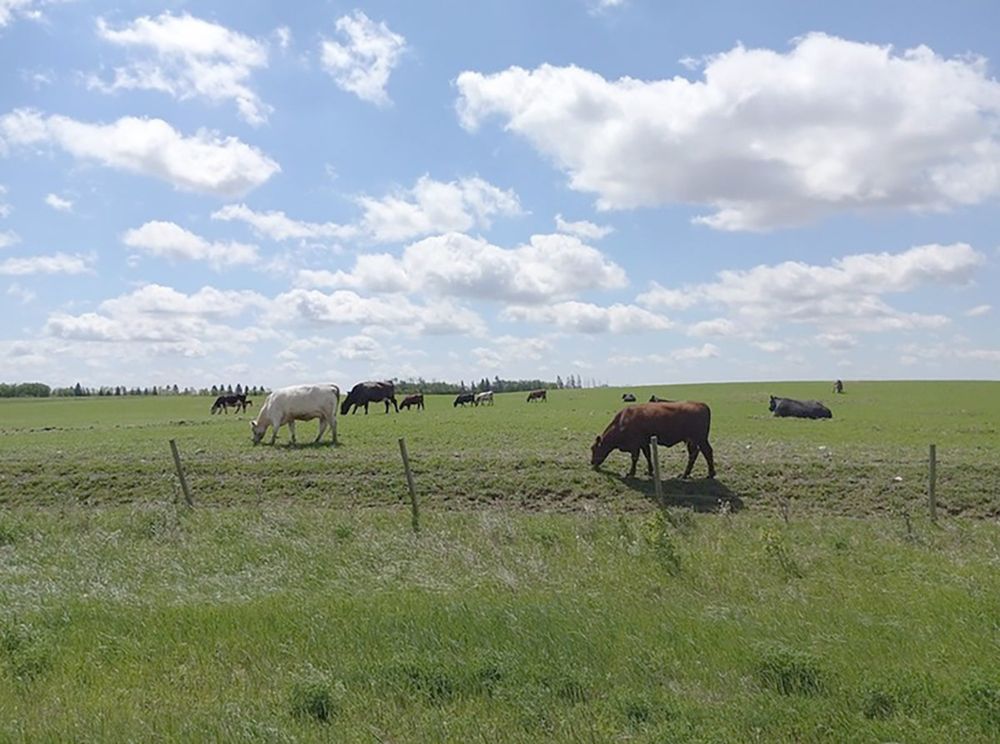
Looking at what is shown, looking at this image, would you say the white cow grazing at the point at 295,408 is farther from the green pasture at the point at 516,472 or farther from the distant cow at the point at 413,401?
the distant cow at the point at 413,401

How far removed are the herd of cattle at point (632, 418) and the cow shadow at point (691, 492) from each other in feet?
1.39

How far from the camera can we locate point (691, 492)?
18875 mm

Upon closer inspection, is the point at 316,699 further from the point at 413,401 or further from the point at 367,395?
the point at 413,401

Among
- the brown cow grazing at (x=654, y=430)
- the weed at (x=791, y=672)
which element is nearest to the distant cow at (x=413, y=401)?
the brown cow grazing at (x=654, y=430)

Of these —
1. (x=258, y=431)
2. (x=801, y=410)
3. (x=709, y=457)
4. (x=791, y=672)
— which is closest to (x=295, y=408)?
(x=258, y=431)

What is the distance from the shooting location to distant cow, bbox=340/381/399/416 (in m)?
52.5

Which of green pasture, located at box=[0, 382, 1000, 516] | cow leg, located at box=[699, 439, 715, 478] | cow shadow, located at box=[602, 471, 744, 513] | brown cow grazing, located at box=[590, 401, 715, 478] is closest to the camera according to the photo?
cow shadow, located at box=[602, 471, 744, 513]

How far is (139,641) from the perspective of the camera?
8.96m

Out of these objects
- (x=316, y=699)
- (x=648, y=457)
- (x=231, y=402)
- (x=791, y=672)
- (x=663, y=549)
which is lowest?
(x=316, y=699)

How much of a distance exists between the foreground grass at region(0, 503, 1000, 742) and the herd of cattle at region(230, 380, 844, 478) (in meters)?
6.12

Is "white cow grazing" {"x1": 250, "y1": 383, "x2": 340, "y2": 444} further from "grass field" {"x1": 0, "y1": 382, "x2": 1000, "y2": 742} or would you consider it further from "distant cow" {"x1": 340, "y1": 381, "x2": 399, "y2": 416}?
"distant cow" {"x1": 340, "y1": 381, "x2": 399, "y2": 416}

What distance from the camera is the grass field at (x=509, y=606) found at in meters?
6.76

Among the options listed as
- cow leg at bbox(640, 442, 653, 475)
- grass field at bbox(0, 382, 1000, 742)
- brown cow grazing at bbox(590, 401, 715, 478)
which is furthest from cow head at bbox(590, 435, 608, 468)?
cow leg at bbox(640, 442, 653, 475)

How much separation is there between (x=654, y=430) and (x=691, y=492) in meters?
2.43
